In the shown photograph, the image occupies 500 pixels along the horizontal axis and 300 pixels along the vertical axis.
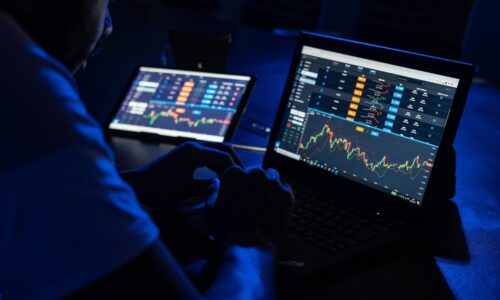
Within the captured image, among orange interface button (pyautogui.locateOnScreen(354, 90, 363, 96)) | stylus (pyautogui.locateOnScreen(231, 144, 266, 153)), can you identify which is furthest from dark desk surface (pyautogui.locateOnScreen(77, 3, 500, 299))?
orange interface button (pyautogui.locateOnScreen(354, 90, 363, 96))

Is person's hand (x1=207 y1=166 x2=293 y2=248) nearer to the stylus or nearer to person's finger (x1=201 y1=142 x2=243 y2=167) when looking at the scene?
person's finger (x1=201 y1=142 x2=243 y2=167)

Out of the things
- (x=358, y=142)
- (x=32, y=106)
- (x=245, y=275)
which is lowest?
(x=245, y=275)

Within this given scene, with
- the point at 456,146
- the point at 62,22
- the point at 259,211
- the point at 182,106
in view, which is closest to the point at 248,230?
the point at 259,211

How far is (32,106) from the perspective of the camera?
45 centimetres

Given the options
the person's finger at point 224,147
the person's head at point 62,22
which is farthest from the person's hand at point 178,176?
the person's head at point 62,22

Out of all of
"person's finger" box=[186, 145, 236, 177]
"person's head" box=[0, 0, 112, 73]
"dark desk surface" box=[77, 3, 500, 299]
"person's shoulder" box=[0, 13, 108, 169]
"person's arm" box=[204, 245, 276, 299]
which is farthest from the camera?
"person's finger" box=[186, 145, 236, 177]

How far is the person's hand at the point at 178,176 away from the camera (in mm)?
962

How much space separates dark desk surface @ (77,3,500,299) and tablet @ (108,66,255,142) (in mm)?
67

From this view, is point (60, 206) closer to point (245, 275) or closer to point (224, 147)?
point (245, 275)

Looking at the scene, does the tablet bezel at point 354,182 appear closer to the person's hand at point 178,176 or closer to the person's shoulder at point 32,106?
the person's hand at point 178,176

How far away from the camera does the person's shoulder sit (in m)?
0.45

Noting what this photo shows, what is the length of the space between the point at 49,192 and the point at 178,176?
21.0 inches

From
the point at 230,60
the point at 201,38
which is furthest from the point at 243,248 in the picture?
the point at 230,60

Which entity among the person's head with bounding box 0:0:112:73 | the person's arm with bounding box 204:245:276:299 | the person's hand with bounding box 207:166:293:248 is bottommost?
the person's arm with bounding box 204:245:276:299
